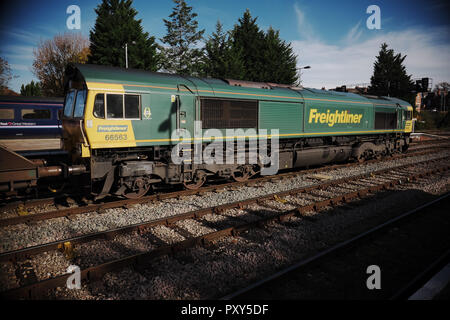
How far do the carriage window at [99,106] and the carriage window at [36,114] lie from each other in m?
13.7

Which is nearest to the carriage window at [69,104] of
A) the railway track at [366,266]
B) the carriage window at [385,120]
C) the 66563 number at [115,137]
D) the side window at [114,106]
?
the side window at [114,106]

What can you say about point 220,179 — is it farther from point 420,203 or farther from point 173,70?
point 173,70

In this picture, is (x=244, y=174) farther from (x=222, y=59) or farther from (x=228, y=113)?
(x=222, y=59)

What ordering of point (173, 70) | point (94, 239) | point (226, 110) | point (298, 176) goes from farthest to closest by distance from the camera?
point (173, 70) < point (298, 176) < point (226, 110) < point (94, 239)

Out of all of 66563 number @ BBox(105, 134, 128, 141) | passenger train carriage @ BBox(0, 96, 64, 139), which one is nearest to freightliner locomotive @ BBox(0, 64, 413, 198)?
66563 number @ BBox(105, 134, 128, 141)

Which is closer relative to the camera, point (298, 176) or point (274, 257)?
point (274, 257)

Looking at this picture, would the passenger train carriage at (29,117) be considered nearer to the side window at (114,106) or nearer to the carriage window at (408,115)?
the side window at (114,106)

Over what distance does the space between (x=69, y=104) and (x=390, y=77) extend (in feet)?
190

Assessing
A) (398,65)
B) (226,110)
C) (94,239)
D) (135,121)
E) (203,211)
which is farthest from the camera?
(398,65)

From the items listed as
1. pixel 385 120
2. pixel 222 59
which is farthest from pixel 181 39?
pixel 385 120

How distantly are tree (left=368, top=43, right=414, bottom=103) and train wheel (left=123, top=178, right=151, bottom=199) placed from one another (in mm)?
53679

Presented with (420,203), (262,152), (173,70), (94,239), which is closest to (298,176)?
(262,152)
